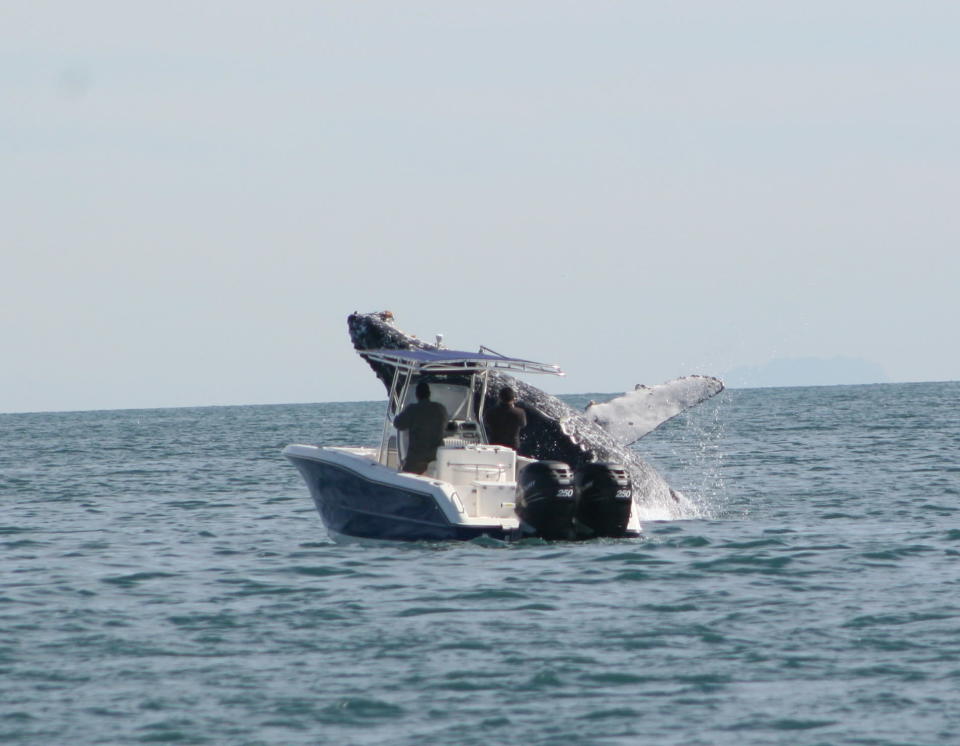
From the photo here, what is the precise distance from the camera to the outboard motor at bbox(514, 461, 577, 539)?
16875 mm

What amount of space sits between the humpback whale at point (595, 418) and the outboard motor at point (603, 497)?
171 inches

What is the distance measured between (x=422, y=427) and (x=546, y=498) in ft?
5.70

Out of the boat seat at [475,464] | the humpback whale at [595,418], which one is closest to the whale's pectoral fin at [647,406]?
the humpback whale at [595,418]

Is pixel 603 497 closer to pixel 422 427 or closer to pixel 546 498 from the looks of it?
pixel 546 498

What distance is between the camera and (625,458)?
77.5 feet

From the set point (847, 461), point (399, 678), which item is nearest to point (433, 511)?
point (399, 678)

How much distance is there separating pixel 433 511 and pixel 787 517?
699 centimetres

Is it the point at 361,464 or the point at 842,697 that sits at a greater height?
the point at 361,464

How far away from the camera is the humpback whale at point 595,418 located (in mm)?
23109

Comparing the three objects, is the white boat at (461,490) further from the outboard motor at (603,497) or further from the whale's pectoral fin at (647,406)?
the whale's pectoral fin at (647,406)

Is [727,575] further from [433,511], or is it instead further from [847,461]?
[847,461]

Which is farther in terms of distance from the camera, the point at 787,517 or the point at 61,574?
the point at 787,517

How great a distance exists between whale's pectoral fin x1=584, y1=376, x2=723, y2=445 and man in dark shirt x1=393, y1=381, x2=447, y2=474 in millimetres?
7564

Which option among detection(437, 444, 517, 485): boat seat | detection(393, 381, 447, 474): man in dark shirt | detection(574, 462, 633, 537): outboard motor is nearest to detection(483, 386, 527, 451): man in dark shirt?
detection(437, 444, 517, 485): boat seat
